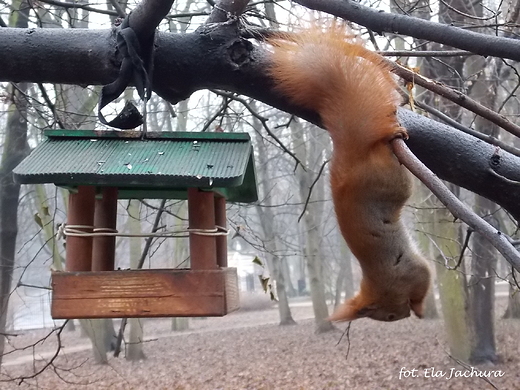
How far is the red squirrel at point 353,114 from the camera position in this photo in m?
2.00

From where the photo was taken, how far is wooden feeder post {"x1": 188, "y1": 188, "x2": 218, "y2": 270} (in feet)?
7.70

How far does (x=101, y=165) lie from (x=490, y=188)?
4.76ft

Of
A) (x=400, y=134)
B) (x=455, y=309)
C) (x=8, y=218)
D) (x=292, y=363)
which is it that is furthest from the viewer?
(x=292, y=363)

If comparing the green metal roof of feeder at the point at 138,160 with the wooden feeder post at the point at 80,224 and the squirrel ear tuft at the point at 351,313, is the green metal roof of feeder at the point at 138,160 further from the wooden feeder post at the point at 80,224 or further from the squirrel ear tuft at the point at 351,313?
the squirrel ear tuft at the point at 351,313

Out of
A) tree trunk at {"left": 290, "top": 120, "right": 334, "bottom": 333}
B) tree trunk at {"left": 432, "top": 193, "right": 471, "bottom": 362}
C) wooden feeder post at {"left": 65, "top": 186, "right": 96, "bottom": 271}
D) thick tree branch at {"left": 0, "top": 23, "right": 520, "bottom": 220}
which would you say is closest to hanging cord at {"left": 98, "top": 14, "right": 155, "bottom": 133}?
thick tree branch at {"left": 0, "top": 23, "right": 520, "bottom": 220}

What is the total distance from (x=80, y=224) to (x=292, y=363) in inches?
400

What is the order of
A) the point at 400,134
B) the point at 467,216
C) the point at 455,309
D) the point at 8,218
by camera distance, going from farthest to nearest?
1. the point at 455,309
2. the point at 8,218
3. the point at 400,134
4. the point at 467,216

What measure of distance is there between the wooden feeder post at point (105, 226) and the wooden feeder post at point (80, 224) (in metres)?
0.05

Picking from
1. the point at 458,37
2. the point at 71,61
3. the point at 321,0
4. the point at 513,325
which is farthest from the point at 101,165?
the point at 513,325

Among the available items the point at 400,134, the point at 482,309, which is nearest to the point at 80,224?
the point at 400,134

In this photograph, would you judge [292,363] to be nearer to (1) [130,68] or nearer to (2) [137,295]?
(2) [137,295]

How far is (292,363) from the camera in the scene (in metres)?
11.9

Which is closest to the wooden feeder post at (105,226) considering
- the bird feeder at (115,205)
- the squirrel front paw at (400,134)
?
the bird feeder at (115,205)

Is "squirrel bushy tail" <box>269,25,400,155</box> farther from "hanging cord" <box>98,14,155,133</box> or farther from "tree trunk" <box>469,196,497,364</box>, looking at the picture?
"tree trunk" <box>469,196,497,364</box>
